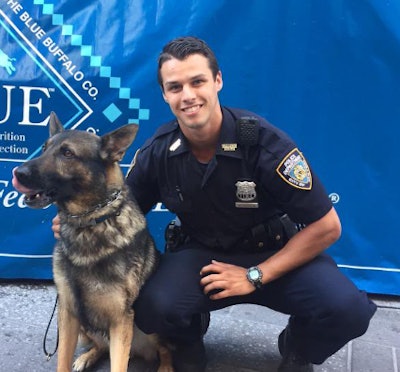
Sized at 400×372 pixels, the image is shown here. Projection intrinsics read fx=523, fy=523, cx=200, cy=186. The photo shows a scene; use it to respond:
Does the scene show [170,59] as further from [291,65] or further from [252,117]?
[291,65]

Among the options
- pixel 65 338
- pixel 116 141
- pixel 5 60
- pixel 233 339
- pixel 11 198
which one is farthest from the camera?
pixel 11 198

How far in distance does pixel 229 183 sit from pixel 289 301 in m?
0.58

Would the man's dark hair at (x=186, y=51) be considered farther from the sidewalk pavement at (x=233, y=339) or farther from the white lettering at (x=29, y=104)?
the sidewalk pavement at (x=233, y=339)

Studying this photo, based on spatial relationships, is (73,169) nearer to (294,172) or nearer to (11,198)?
(294,172)

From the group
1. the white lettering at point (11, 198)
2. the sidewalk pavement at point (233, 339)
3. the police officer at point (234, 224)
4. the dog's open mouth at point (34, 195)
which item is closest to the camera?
the dog's open mouth at point (34, 195)

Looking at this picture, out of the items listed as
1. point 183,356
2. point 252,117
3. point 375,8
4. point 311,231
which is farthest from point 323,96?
point 183,356

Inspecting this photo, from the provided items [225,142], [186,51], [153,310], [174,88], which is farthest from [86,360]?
[186,51]

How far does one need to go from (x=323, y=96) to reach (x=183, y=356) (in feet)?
5.69

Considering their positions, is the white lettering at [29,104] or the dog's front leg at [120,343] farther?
the white lettering at [29,104]

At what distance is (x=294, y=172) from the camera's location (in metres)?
2.21

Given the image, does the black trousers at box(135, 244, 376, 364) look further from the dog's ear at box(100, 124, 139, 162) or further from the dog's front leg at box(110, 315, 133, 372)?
the dog's ear at box(100, 124, 139, 162)

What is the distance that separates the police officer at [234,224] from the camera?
2225 mm

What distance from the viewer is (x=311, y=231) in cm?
226

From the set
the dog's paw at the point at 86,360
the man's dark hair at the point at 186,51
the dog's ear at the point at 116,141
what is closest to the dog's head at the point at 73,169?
the dog's ear at the point at 116,141
